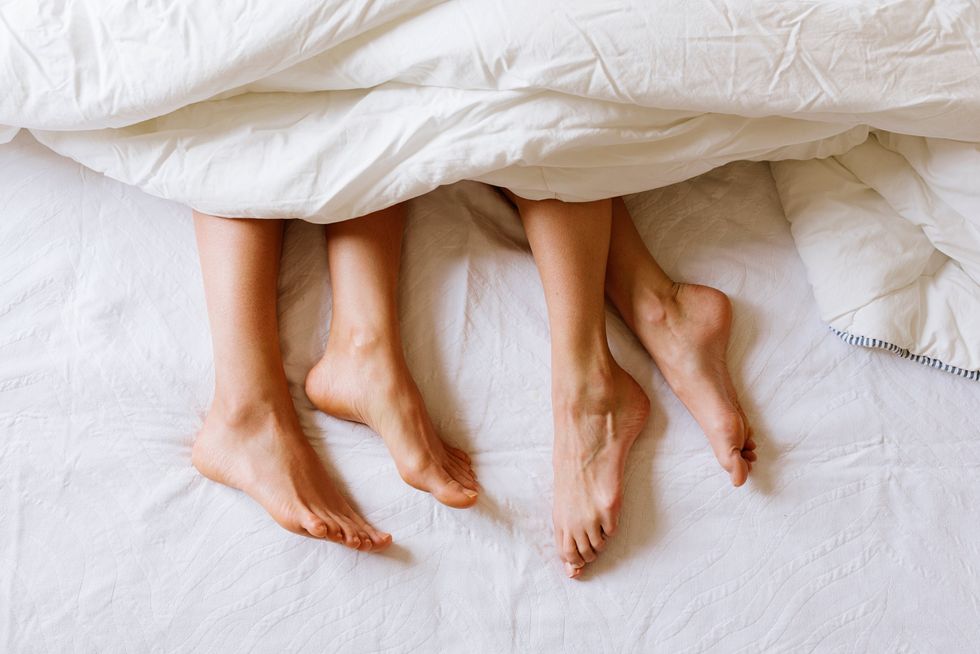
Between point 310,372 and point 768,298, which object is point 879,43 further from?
point 310,372

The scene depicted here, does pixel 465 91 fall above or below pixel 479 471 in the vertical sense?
above

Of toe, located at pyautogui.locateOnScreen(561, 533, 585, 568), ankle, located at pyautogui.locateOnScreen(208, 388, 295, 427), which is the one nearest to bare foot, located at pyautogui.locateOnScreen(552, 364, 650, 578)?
toe, located at pyautogui.locateOnScreen(561, 533, 585, 568)

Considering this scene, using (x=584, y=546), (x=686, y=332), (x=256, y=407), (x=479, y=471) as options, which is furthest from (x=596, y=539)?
(x=256, y=407)

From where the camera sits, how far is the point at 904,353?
0.95m

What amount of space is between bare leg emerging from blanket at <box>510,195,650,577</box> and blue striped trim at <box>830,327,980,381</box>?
0.74 ft

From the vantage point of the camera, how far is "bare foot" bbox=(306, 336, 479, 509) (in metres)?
0.86

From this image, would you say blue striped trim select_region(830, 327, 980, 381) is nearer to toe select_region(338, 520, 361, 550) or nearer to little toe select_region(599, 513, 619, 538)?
little toe select_region(599, 513, 619, 538)

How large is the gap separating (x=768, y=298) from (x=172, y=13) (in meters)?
0.67

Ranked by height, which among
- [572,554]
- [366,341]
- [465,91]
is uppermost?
[465,91]

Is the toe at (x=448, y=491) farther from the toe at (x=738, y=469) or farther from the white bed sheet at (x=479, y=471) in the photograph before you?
the toe at (x=738, y=469)

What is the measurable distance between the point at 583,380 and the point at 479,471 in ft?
0.46

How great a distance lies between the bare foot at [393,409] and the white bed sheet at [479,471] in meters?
0.02

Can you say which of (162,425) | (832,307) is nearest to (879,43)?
(832,307)

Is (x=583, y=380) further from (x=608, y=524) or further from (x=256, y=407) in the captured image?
(x=256, y=407)
